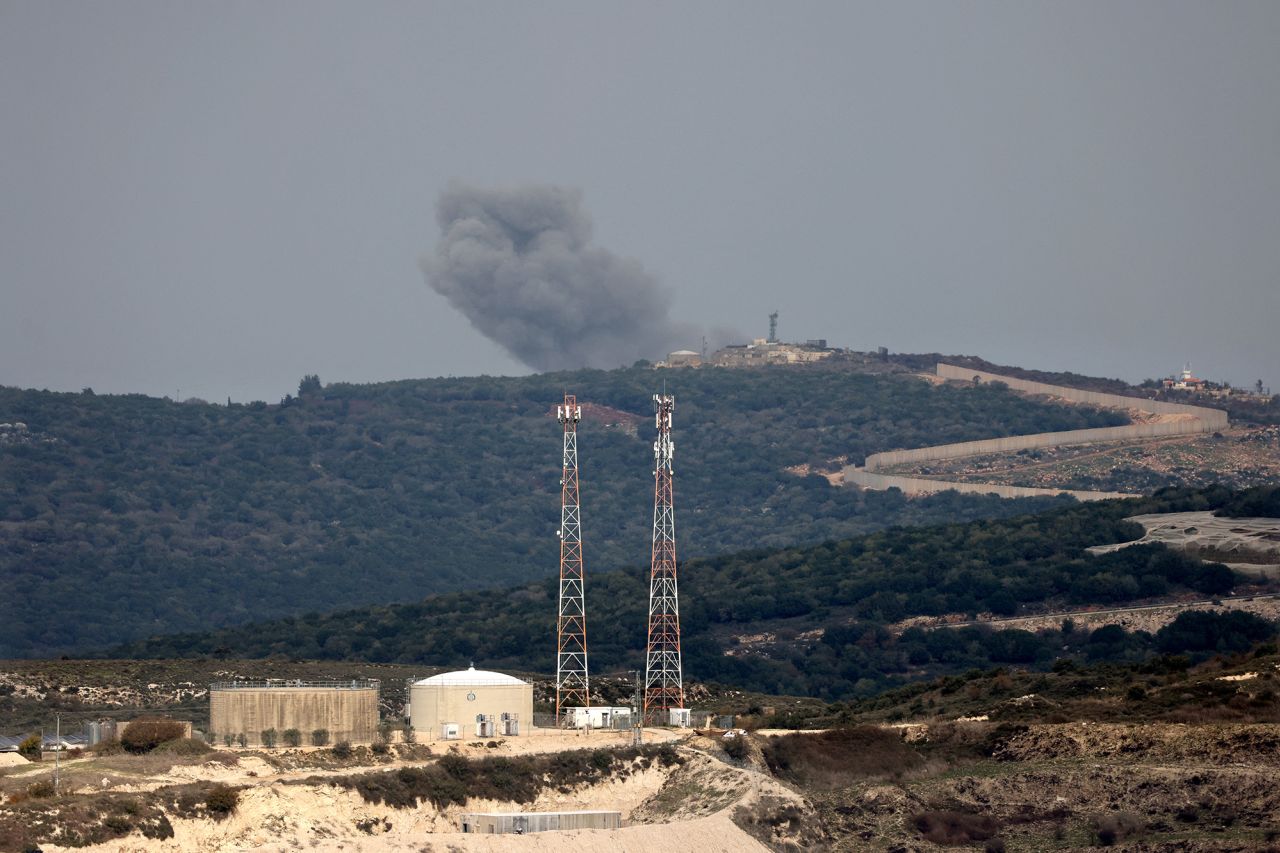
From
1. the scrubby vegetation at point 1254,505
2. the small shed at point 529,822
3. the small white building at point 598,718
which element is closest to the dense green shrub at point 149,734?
the small shed at point 529,822

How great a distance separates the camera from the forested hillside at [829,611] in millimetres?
123875

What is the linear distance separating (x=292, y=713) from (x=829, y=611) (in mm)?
78210

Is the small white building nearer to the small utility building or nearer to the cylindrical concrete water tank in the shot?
the small utility building

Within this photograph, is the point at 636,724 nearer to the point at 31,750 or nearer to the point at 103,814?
the point at 31,750

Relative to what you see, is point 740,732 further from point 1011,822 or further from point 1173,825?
point 1173,825

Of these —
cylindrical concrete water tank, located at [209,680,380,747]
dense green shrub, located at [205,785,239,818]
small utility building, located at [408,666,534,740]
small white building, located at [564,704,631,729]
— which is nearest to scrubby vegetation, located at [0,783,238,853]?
dense green shrub, located at [205,785,239,818]

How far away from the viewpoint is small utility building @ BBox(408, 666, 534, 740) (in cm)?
7025

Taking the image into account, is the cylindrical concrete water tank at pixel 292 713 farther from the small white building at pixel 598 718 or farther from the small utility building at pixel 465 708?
the small white building at pixel 598 718

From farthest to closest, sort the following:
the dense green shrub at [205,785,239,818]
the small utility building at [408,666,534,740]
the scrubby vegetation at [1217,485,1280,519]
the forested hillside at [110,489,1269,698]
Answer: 1. the scrubby vegetation at [1217,485,1280,519]
2. the forested hillside at [110,489,1269,698]
3. the small utility building at [408,666,534,740]
4. the dense green shrub at [205,785,239,818]

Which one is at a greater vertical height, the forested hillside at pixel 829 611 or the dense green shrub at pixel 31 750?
the forested hillside at pixel 829 611

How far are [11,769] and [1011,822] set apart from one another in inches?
1092

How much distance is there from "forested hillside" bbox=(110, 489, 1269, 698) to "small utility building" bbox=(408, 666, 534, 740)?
46109 millimetres

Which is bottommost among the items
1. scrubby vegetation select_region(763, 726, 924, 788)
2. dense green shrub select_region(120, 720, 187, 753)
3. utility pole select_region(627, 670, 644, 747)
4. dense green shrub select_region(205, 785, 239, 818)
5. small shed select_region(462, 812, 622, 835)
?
small shed select_region(462, 812, 622, 835)

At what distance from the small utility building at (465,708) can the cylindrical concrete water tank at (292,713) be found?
3677 mm
